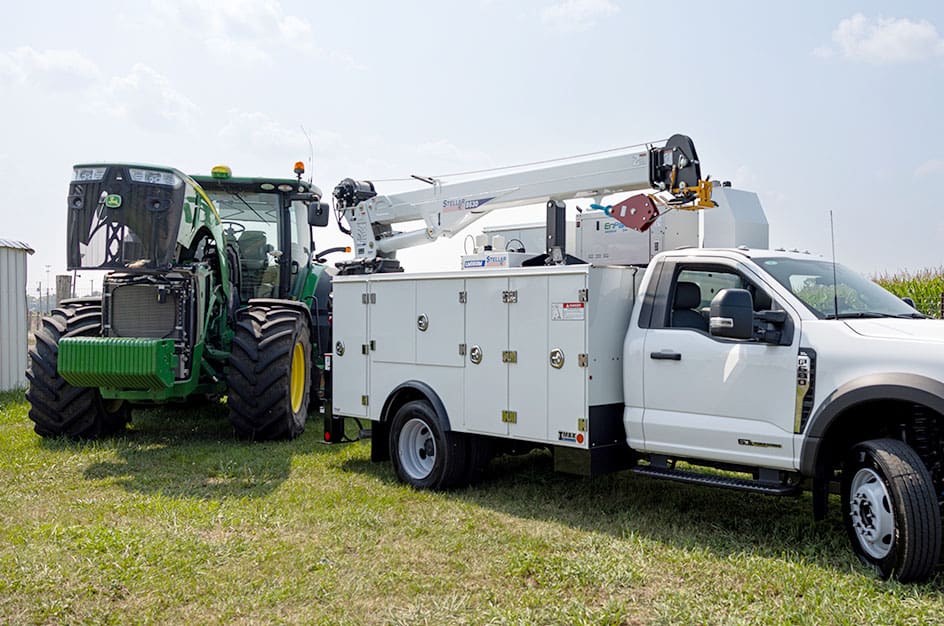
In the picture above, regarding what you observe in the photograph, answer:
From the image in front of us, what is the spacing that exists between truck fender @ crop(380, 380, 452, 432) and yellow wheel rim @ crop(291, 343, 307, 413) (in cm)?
231

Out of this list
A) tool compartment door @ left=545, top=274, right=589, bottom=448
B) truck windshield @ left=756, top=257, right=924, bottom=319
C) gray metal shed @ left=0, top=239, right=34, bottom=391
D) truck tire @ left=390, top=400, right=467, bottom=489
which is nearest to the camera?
truck windshield @ left=756, top=257, right=924, bottom=319

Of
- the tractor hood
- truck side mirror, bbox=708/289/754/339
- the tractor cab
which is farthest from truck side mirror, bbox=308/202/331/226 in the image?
truck side mirror, bbox=708/289/754/339

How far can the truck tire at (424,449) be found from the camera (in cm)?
764

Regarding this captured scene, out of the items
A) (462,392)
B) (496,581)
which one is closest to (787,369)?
(496,581)

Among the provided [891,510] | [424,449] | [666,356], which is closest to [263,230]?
[424,449]

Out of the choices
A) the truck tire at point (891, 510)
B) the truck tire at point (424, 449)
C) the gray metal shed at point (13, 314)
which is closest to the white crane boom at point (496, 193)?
the truck tire at point (424, 449)

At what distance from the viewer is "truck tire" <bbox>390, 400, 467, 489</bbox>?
25.1 feet

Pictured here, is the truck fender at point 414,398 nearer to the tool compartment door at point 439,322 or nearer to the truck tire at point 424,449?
the truck tire at point 424,449

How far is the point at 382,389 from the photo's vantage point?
8.35 m

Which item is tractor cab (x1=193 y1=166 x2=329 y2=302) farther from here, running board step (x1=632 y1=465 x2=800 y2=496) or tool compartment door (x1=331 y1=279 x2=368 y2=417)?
running board step (x1=632 y1=465 x2=800 y2=496)

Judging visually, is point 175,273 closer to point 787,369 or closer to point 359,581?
point 359,581

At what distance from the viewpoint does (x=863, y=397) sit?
5.27 metres

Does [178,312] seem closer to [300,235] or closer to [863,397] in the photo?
[300,235]

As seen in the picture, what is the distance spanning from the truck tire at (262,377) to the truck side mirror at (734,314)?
17.2ft
